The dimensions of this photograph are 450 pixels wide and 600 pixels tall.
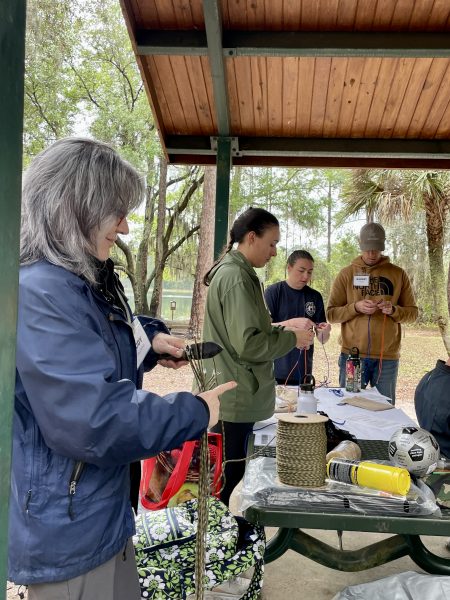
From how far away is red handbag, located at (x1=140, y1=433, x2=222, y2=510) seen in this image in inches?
75.0

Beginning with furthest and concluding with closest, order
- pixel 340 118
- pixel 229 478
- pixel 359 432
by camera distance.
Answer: pixel 340 118 → pixel 229 478 → pixel 359 432

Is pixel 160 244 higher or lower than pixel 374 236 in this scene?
higher

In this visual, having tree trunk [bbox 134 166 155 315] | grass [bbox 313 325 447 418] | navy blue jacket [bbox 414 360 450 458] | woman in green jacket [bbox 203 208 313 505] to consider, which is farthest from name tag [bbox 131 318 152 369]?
tree trunk [bbox 134 166 155 315]

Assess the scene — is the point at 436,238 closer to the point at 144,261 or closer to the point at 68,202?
the point at 144,261

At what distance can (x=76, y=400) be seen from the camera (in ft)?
3.40

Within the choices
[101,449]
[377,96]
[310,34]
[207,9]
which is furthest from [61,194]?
[377,96]

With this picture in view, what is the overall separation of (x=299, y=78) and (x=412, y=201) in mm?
7122

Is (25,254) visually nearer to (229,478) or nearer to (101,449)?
(101,449)

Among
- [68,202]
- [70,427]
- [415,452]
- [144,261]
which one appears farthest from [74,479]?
[144,261]

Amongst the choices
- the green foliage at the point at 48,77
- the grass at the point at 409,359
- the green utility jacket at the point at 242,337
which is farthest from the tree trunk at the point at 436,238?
the green foliage at the point at 48,77

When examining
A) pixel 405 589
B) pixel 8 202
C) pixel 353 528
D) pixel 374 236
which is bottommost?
pixel 405 589

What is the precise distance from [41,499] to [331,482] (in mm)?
1033

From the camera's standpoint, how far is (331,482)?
183 cm

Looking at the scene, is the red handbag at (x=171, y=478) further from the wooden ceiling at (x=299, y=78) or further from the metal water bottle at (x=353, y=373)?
the wooden ceiling at (x=299, y=78)
